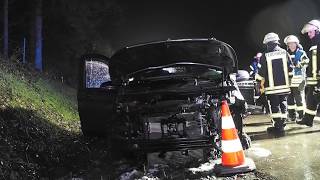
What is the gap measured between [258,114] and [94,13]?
1053 cm

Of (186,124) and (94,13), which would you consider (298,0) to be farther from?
(186,124)

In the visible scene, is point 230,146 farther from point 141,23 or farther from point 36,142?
point 141,23

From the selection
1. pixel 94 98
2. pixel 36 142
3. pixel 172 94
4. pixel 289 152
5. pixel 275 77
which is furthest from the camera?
pixel 275 77

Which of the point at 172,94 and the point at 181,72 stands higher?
the point at 181,72

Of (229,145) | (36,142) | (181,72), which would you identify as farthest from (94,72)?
(229,145)

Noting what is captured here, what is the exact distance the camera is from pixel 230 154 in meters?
5.41

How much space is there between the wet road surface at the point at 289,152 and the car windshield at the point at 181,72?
1305 millimetres

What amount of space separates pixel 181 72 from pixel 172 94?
0.73 meters

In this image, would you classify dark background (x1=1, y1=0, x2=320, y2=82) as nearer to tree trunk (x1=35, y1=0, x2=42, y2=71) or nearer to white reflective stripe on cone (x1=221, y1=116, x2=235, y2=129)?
tree trunk (x1=35, y1=0, x2=42, y2=71)

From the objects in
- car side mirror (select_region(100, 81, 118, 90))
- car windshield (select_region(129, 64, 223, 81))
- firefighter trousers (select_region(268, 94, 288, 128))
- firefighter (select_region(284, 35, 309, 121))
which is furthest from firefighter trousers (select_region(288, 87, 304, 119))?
car side mirror (select_region(100, 81, 118, 90))

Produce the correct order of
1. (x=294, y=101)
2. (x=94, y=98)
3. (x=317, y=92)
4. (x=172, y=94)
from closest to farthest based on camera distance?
(x=172, y=94)
(x=94, y=98)
(x=317, y=92)
(x=294, y=101)

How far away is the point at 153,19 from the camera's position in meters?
33.3

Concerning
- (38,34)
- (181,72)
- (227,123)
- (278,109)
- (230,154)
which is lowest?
(230,154)

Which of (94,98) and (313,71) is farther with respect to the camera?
(313,71)
